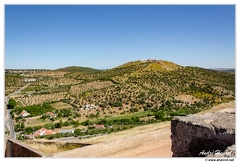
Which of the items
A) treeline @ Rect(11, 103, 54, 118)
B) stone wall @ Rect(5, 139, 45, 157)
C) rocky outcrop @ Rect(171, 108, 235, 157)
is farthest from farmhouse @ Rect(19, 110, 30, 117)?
rocky outcrop @ Rect(171, 108, 235, 157)

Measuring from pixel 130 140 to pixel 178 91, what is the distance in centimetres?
3726

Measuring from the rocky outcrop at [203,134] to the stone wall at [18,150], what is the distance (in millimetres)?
5118

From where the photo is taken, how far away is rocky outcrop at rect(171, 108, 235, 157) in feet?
20.9

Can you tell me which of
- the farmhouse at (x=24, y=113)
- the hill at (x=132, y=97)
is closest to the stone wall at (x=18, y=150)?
the hill at (x=132, y=97)

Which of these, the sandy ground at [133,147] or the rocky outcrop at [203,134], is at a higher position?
the rocky outcrop at [203,134]

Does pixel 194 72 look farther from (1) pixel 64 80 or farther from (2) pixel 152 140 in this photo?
(2) pixel 152 140

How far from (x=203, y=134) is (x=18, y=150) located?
305 inches

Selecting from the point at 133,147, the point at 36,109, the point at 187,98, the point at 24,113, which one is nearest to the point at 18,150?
the point at 133,147

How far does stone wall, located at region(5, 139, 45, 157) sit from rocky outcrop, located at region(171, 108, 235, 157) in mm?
5118

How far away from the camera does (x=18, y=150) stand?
37.0 ft

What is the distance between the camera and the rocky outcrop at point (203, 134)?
636 centimetres

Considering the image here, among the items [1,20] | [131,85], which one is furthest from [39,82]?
[1,20]

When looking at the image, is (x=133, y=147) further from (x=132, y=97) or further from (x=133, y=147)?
(x=132, y=97)

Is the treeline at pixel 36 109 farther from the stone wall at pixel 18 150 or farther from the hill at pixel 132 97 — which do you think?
the stone wall at pixel 18 150
